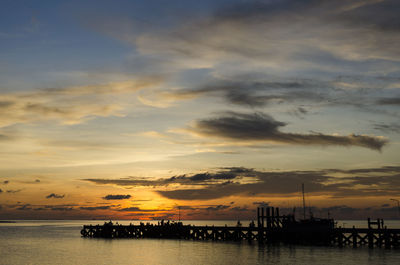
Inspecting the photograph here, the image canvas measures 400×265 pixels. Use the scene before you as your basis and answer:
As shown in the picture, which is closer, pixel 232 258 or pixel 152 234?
pixel 232 258

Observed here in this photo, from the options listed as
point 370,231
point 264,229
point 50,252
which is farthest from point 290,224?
point 50,252

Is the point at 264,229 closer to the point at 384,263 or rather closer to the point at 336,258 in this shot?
the point at 336,258

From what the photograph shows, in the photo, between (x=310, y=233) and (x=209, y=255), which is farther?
(x=310, y=233)

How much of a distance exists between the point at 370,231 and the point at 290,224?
16.2 meters

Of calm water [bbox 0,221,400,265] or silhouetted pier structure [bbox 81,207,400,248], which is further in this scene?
silhouetted pier structure [bbox 81,207,400,248]

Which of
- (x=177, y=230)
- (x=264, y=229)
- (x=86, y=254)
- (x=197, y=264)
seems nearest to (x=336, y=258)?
(x=197, y=264)

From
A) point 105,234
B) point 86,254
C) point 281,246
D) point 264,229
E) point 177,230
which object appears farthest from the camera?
point 105,234

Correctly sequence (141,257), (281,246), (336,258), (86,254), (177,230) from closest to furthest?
1. (336,258)
2. (141,257)
3. (86,254)
4. (281,246)
5. (177,230)

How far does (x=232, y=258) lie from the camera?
239ft

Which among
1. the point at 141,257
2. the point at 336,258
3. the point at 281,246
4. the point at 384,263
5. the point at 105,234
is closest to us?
the point at 384,263

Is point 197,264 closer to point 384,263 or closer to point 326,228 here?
point 384,263

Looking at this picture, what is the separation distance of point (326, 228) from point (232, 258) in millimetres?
25924

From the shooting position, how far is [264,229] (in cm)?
9650

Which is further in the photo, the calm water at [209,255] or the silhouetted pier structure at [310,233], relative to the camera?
the silhouetted pier structure at [310,233]
